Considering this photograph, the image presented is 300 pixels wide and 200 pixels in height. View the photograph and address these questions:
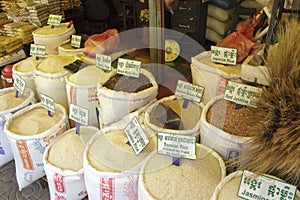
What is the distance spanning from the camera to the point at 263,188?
30.7 inches

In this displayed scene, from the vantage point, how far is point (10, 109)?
139 cm

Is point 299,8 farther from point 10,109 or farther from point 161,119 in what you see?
point 10,109

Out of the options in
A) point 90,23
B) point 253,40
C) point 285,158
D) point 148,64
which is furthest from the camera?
point 90,23

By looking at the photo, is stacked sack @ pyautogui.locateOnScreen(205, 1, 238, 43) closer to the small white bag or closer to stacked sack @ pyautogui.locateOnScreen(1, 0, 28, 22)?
stacked sack @ pyautogui.locateOnScreen(1, 0, 28, 22)

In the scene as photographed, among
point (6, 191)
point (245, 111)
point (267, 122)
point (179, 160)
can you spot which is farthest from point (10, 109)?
point (267, 122)

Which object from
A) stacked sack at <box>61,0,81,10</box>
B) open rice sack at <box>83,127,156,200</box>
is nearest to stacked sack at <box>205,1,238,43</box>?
stacked sack at <box>61,0,81,10</box>

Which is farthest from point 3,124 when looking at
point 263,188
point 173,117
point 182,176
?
point 263,188

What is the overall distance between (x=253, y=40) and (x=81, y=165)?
34.2 inches

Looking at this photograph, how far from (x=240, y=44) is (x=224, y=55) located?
10cm

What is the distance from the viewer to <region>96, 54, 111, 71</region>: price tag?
1.37 meters

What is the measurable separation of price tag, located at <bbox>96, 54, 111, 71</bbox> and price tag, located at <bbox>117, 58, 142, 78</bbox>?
0.14m

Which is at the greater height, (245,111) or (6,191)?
(245,111)

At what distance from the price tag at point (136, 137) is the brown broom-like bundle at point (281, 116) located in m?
0.33

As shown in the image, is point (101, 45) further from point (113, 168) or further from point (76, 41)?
point (113, 168)
